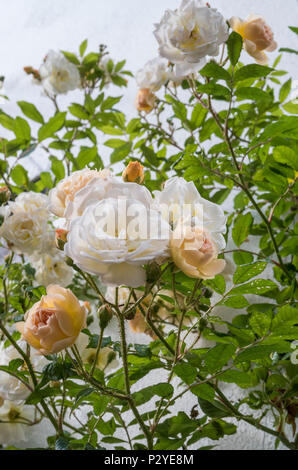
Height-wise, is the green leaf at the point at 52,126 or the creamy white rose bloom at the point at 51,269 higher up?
the green leaf at the point at 52,126

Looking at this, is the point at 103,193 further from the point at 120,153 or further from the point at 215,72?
the point at 120,153

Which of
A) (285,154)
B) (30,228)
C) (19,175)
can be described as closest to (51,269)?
(30,228)

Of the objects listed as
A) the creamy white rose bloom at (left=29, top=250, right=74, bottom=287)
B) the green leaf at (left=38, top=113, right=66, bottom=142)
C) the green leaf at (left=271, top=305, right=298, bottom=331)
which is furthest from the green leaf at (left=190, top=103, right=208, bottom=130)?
the green leaf at (left=271, top=305, right=298, bottom=331)

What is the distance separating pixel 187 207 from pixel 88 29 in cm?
152

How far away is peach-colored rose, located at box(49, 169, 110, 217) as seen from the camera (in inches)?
16.3

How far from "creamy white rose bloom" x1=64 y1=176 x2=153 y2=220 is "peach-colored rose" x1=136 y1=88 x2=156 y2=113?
2.28 ft

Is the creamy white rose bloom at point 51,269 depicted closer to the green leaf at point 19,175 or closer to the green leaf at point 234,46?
the green leaf at point 19,175

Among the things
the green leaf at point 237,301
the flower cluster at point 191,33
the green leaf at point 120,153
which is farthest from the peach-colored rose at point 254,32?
the green leaf at point 237,301

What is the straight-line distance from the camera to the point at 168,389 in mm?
473

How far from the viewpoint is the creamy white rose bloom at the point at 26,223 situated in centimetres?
71

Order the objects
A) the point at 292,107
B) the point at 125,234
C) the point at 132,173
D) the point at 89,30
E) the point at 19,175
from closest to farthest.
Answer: the point at 125,234, the point at 132,173, the point at 292,107, the point at 19,175, the point at 89,30

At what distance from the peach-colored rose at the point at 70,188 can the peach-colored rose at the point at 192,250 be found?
10 centimetres

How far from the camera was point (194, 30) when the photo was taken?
1.99ft
